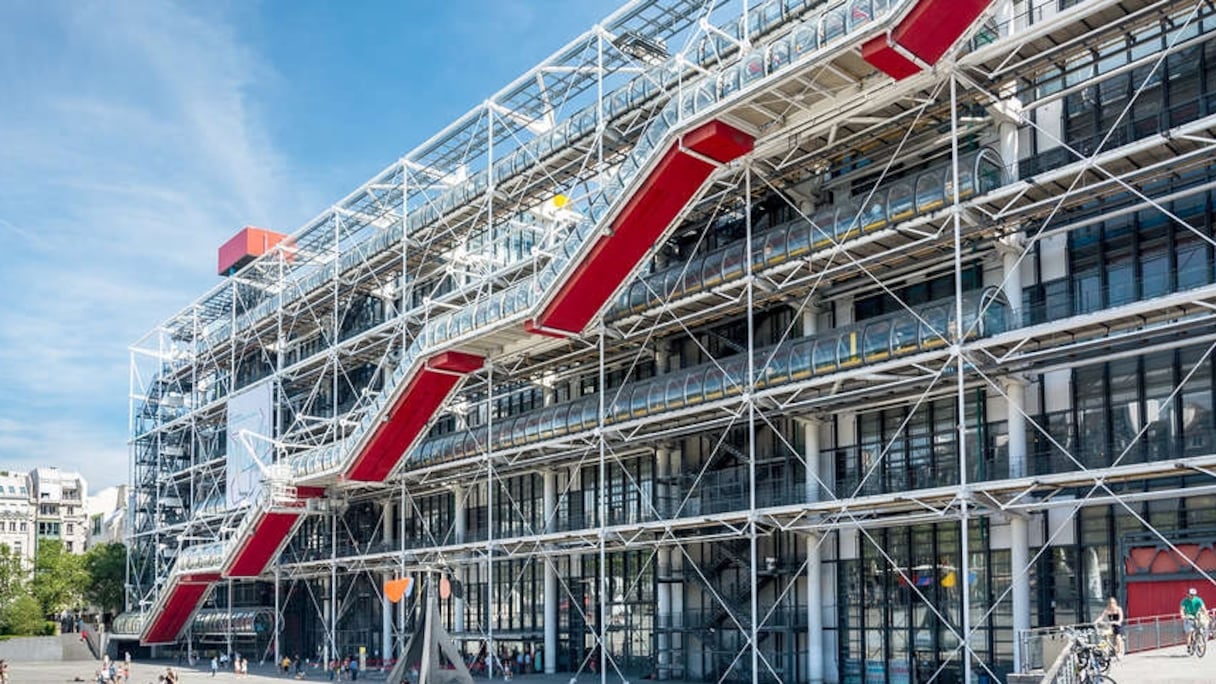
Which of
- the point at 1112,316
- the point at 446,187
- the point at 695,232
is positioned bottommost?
the point at 1112,316

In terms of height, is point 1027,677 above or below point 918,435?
below

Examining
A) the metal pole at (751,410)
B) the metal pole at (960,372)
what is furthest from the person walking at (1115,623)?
the metal pole at (751,410)

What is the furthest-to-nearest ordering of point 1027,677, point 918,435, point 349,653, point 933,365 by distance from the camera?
point 349,653, point 918,435, point 933,365, point 1027,677

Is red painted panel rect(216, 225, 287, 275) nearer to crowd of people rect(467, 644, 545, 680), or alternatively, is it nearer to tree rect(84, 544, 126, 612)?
tree rect(84, 544, 126, 612)

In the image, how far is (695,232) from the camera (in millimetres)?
29297

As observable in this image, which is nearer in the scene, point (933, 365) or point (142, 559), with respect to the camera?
point (933, 365)

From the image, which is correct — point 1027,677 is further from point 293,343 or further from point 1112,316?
point 293,343

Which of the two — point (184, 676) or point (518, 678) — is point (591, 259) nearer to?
point (518, 678)

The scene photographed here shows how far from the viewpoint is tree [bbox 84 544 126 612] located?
58.5m

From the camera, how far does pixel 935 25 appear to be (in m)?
20.4

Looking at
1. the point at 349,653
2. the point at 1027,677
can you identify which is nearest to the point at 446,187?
the point at 349,653

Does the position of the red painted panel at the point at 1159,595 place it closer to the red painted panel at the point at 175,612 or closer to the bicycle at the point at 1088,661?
the bicycle at the point at 1088,661

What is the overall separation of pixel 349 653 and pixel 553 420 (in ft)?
54.2

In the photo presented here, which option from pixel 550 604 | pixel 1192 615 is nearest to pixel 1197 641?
pixel 1192 615
